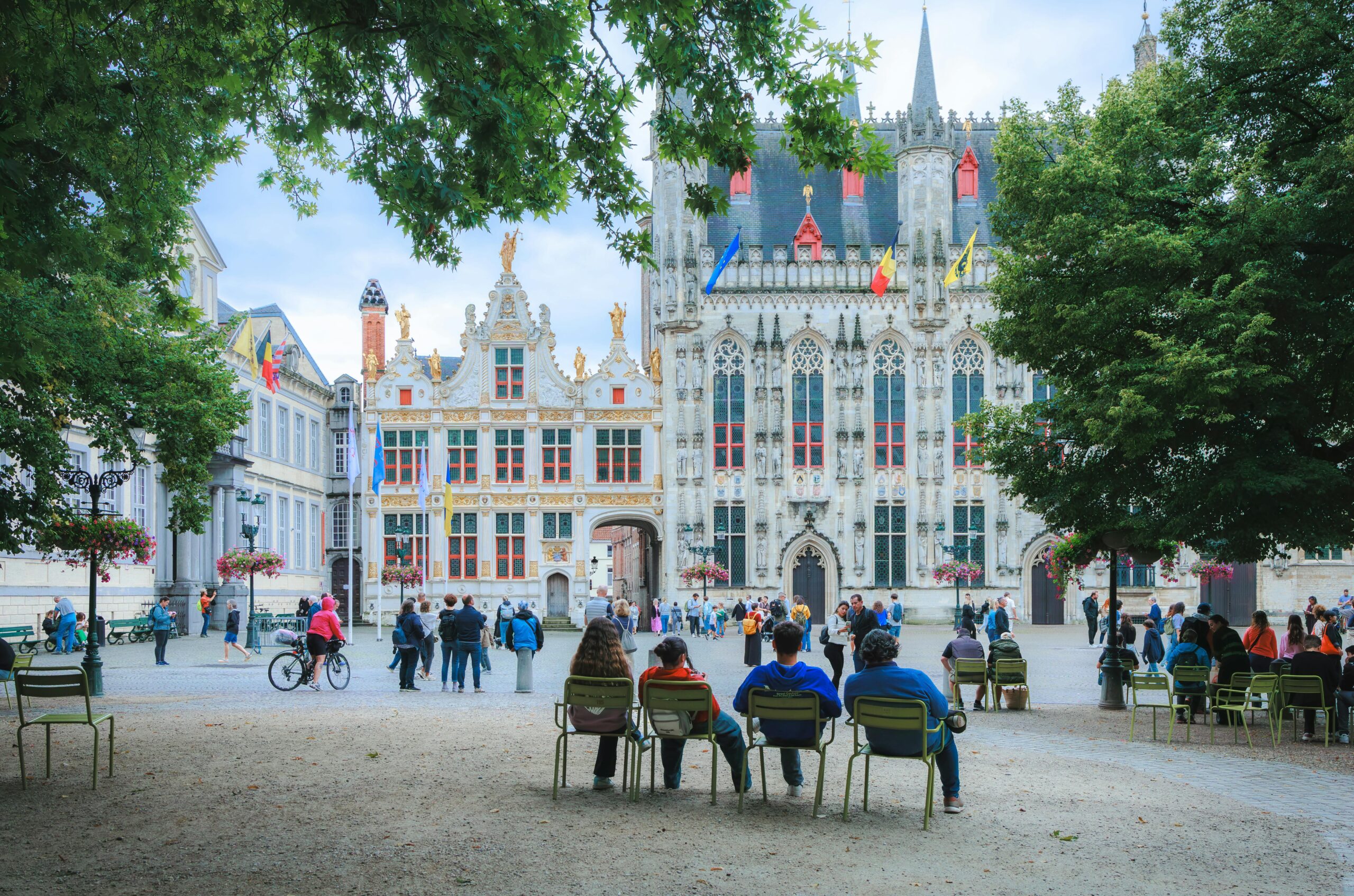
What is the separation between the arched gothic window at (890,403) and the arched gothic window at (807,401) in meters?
2.35

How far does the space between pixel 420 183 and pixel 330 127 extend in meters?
0.77

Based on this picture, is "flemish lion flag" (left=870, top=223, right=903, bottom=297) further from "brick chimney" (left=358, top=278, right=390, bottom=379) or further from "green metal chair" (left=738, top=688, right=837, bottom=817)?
"green metal chair" (left=738, top=688, right=837, bottom=817)

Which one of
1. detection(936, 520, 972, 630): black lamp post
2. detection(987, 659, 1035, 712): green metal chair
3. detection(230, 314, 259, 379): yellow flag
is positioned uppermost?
detection(230, 314, 259, 379): yellow flag

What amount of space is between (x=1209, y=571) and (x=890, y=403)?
14.1 metres

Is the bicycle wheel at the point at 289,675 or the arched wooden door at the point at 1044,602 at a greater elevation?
the bicycle wheel at the point at 289,675

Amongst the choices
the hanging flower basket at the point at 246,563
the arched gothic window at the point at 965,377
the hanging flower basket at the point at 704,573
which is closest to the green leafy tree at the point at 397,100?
the hanging flower basket at the point at 246,563

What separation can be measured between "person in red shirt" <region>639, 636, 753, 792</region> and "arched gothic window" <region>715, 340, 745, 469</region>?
40563 millimetres

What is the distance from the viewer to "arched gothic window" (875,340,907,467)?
51062 millimetres

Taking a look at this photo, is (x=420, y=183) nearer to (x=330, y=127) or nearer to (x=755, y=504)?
(x=330, y=127)

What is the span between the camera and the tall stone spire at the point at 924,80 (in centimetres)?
5331

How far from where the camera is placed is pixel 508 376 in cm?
5075

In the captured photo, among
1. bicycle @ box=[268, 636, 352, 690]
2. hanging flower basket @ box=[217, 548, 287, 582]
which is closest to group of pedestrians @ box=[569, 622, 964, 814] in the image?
bicycle @ box=[268, 636, 352, 690]

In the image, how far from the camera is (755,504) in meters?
50.3

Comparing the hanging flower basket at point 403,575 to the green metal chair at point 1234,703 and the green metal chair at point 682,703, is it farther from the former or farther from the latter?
the green metal chair at point 682,703
